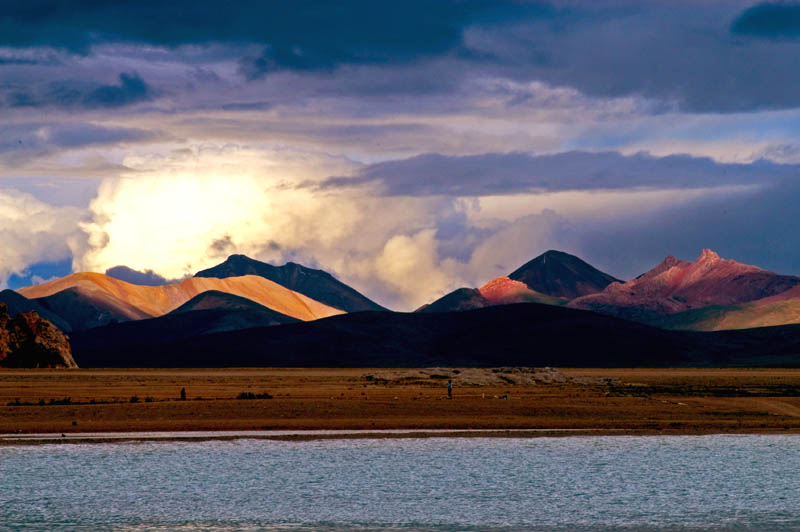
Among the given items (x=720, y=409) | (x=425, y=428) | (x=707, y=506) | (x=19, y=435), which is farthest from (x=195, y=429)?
(x=720, y=409)

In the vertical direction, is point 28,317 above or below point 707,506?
above

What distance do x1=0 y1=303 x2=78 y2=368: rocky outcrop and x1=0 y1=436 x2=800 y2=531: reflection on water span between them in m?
113

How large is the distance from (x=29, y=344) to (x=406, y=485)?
129 m

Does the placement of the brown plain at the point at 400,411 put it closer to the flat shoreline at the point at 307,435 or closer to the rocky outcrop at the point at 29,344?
the flat shoreline at the point at 307,435

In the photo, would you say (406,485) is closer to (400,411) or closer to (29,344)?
(400,411)

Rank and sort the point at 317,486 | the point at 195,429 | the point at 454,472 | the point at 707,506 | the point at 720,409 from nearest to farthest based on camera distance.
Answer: the point at 707,506 → the point at 317,486 → the point at 454,472 → the point at 195,429 → the point at 720,409

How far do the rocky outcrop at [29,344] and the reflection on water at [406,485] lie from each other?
4455 inches

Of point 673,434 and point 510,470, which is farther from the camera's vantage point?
point 673,434

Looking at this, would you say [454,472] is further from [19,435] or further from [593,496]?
[19,435]

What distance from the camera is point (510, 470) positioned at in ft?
133

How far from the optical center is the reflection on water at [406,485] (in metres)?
30.8

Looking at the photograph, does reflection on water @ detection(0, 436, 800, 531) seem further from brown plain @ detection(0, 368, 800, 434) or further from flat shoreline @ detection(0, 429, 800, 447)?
brown plain @ detection(0, 368, 800, 434)

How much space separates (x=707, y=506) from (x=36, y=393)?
61.1m

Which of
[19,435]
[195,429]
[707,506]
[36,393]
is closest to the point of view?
[707,506]
